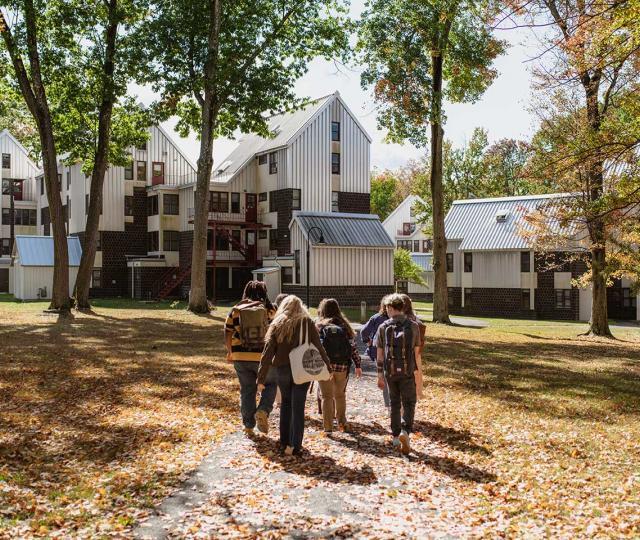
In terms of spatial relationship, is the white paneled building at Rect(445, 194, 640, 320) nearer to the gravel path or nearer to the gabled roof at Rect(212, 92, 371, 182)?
the gabled roof at Rect(212, 92, 371, 182)

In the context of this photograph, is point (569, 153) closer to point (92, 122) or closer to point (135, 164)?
point (92, 122)

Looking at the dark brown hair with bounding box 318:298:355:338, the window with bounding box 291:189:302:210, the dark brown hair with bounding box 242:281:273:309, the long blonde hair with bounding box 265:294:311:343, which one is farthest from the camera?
the window with bounding box 291:189:302:210

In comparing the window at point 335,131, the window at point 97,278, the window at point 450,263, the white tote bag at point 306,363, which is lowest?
the white tote bag at point 306,363

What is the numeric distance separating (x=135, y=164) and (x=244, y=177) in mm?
8950

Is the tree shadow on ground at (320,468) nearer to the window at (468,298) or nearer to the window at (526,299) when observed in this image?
the window at (526,299)

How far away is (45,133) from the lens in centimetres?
3088

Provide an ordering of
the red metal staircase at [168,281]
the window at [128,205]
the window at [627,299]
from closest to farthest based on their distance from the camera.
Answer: the window at [627,299] → the red metal staircase at [168,281] → the window at [128,205]

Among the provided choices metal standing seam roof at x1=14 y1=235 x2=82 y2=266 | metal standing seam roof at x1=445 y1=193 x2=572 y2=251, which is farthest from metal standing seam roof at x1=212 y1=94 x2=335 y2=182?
metal standing seam roof at x1=445 y1=193 x2=572 y2=251

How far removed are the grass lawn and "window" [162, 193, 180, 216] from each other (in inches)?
1287

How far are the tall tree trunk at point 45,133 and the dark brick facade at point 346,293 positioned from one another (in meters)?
15.8

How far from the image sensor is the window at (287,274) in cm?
4688

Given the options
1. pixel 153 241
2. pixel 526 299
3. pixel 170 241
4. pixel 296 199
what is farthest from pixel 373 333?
pixel 153 241

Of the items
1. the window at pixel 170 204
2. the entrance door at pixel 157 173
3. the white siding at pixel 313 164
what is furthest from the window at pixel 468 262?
the entrance door at pixel 157 173

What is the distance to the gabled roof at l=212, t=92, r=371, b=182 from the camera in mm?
49875
